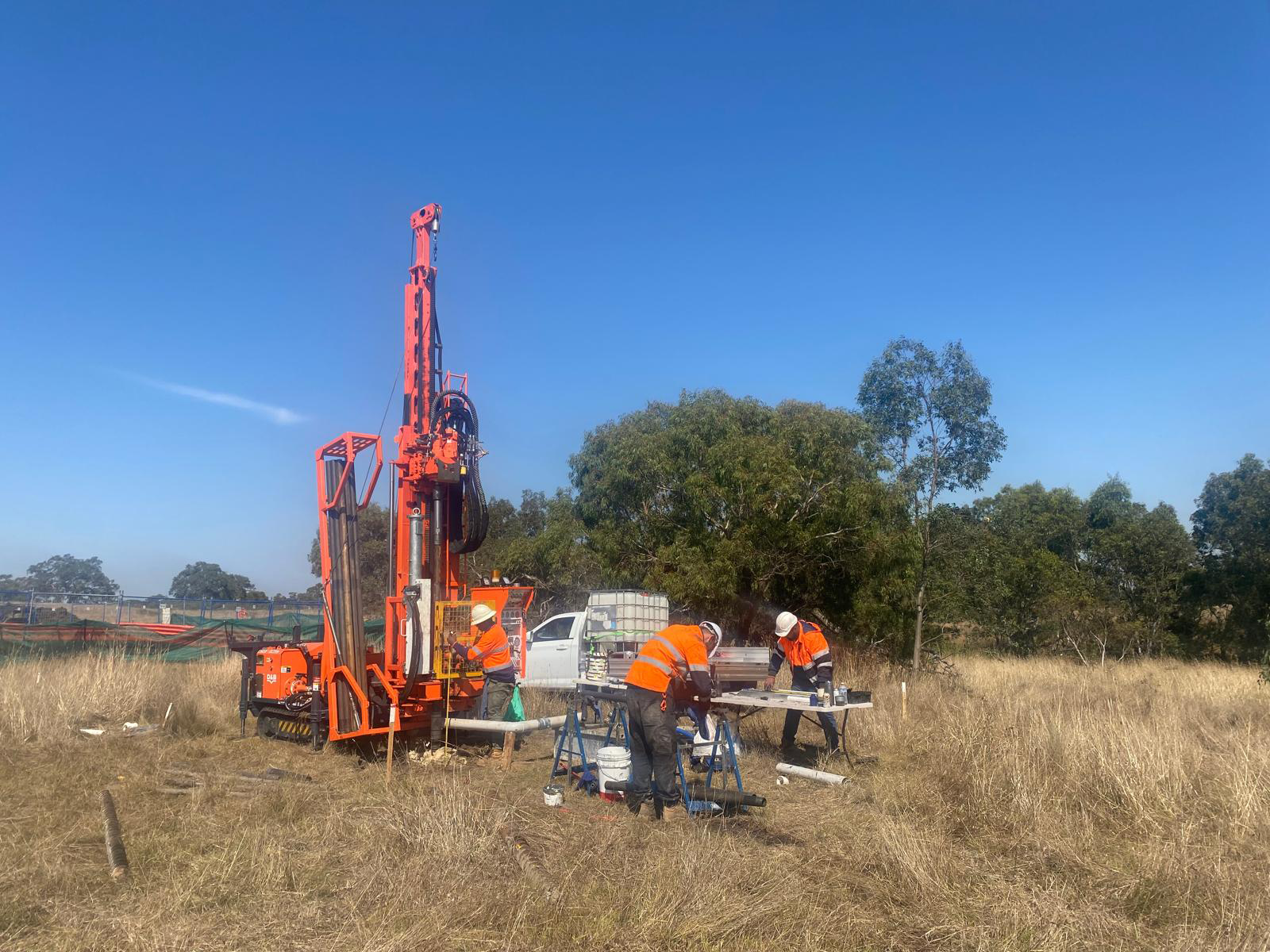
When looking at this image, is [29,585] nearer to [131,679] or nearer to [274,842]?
[131,679]

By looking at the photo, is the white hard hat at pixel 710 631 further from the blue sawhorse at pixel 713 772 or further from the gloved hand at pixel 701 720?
the blue sawhorse at pixel 713 772

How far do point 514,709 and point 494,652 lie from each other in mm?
935

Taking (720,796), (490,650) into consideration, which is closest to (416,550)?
(490,650)

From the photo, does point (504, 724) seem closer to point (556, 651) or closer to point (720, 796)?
point (720, 796)

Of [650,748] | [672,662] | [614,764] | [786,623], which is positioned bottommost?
[614,764]

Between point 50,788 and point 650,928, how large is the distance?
238 inches

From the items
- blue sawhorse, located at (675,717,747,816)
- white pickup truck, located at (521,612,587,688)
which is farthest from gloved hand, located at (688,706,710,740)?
white pickup truck, located at (521,612,587,688)

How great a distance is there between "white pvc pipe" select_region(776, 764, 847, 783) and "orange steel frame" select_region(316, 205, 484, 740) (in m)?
3.39

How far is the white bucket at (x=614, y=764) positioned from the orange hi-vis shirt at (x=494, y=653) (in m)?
2.57

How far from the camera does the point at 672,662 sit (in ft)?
23.7

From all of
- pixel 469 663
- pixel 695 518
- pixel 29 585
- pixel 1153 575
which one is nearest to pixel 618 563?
pixel 695 518

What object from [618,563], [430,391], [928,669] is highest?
[430,391]

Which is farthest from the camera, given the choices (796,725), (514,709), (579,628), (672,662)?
(579,628)

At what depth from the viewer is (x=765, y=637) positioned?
58.7 feet
